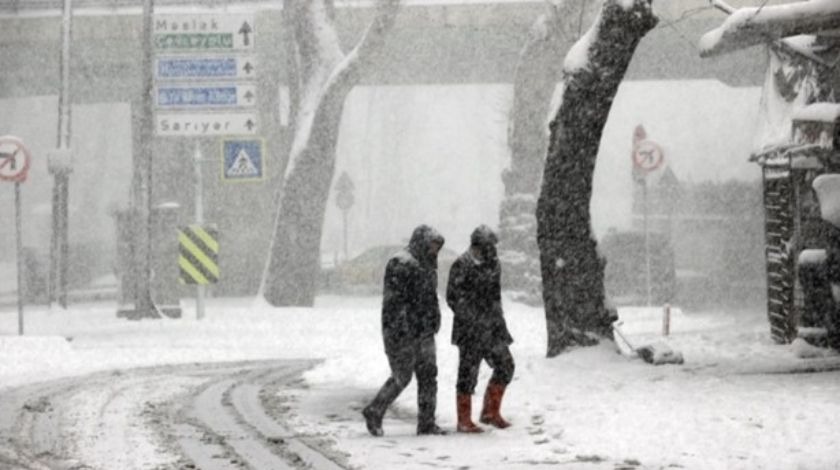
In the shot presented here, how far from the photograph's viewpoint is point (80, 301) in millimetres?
42719

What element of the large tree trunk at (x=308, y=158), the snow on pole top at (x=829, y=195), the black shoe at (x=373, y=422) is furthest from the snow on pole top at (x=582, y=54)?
the large tree trunk at (x=308, y=158)

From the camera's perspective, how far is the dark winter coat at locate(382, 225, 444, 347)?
1260 centimetres

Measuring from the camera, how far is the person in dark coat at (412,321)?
1261 cm

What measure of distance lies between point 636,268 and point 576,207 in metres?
23.2

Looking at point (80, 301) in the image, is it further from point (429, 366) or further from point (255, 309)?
point (429, 366)

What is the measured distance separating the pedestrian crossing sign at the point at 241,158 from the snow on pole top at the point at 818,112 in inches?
Result: 476

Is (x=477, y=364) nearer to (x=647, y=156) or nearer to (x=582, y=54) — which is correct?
(x=582, y=54)

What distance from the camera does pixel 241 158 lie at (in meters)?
27.7

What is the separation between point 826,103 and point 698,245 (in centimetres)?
4542

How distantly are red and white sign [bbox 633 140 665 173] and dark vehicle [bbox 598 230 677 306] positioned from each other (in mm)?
3859

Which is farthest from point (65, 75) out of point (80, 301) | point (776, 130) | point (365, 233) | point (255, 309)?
point (365, 233)

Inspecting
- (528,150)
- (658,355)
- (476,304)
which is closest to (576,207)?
(658,355)

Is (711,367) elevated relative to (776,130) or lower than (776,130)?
lower

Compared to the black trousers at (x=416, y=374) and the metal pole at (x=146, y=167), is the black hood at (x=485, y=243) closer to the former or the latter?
the black trousers at (x=416, y=374)
